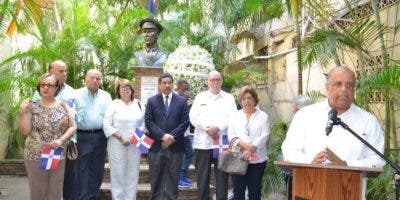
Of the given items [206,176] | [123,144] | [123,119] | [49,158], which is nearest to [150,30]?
[123,119]

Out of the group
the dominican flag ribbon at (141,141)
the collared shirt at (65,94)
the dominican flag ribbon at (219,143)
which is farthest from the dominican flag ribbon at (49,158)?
the dominican flag ribbon at (219,143)

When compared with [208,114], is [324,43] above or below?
above

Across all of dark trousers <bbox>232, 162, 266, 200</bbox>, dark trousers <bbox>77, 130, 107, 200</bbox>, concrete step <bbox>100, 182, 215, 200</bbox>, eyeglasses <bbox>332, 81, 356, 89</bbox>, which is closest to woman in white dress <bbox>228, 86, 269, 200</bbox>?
dark trousers <bbox>232, 162, 266, 200</bbox>

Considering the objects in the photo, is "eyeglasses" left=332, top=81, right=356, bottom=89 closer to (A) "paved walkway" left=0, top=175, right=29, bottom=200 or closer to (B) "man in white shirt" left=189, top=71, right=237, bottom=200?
(B) "man in white shirt" left=189, top=71, right=237, bottom=200

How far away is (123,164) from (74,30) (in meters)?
5.54

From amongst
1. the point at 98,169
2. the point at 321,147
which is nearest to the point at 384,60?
the point at 321,147

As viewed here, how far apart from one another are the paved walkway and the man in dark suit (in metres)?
2.62

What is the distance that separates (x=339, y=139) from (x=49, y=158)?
3315mm

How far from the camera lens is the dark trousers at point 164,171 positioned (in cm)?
702

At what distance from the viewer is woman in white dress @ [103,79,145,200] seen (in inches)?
274

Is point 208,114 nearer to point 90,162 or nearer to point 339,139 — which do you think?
point 90,162

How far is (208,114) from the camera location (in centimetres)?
711

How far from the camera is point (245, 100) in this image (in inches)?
263

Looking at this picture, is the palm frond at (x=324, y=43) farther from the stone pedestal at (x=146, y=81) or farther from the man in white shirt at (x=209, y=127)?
the stone pedestal at (x=146, y=81)
